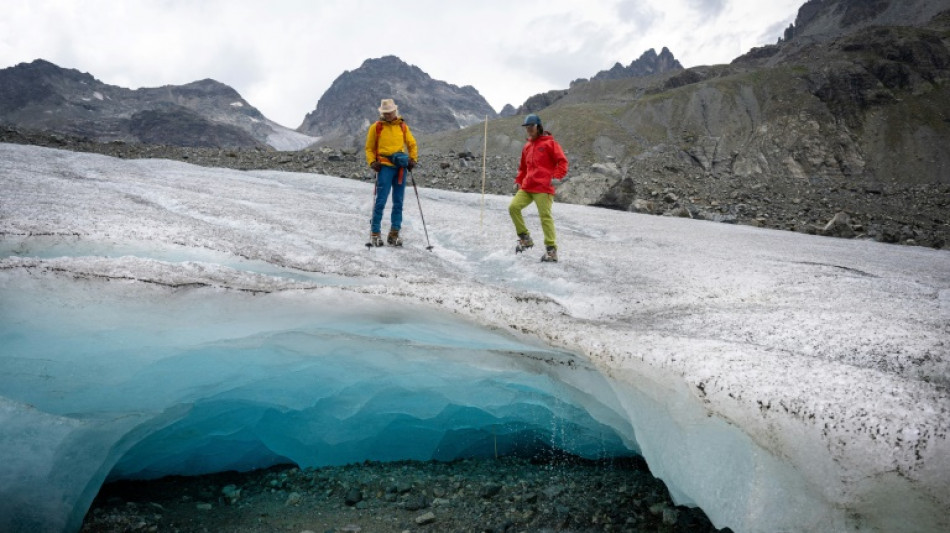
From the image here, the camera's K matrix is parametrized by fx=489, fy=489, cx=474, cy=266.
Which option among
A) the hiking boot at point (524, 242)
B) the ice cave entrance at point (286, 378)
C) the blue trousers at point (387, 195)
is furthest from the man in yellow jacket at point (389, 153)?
the ice cave entrance at point (286, 378)

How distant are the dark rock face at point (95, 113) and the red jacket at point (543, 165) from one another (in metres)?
112

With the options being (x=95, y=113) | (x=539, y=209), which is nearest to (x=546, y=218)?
(x=539, y=209)

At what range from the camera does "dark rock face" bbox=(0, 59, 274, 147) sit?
414 ft

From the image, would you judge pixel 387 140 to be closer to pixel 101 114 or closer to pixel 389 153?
pixel 389 153

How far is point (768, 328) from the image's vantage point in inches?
151

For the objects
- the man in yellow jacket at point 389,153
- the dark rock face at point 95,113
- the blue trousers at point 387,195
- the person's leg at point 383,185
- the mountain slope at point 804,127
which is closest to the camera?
the blue trousers at point 387,195

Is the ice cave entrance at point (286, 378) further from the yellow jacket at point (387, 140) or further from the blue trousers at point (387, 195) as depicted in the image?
the yellow jacket at point (387, 140)

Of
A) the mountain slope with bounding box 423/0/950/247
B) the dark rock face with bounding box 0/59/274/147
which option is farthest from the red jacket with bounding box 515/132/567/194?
the dark rock face with bounding box 0/59/274/147

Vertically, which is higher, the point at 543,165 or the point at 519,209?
the point at 543,165

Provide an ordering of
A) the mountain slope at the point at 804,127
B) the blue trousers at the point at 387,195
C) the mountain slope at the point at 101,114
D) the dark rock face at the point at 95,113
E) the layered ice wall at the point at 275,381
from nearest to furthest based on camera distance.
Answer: the layered ice wall at the point at 275,381
the blue trousers at the point at 387,195
the mountain slope at the point at 804,127
the dark rock face at the point at 95,113
the mountain slope at the point at 101,114

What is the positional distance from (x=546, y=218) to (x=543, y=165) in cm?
96

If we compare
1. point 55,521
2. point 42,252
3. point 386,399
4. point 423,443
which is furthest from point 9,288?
point 423,443

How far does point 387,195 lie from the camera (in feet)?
25.3

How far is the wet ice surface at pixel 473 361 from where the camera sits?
240 cm
